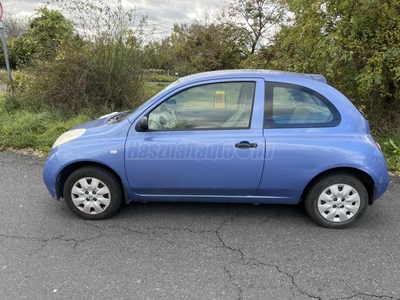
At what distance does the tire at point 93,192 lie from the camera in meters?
3.45

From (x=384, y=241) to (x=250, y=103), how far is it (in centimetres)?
187

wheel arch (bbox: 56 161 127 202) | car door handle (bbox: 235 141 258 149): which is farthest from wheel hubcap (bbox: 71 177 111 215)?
car door handle (bbox: 235 141 258 149)

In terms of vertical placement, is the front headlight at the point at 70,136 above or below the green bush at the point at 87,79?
below

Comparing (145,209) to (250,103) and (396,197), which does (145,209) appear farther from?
(396,197)

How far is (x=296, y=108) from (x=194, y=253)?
175 centimetres

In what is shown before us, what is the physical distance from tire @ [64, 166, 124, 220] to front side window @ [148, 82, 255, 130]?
730mm

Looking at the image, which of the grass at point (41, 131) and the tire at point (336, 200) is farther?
the grass at point (41, 131)

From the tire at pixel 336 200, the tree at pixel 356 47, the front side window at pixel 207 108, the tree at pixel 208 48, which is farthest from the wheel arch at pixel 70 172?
the tree at pixel 208 48

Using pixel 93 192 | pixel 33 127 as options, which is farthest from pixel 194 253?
pixel 33 127

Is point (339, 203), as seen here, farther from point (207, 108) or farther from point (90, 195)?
point (90, 195)

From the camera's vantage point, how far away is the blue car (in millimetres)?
3254

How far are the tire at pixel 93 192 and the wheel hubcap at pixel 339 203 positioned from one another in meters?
2.11

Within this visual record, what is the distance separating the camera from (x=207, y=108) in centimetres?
346

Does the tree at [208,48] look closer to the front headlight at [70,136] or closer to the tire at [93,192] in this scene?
the front headlight at [70,136]
